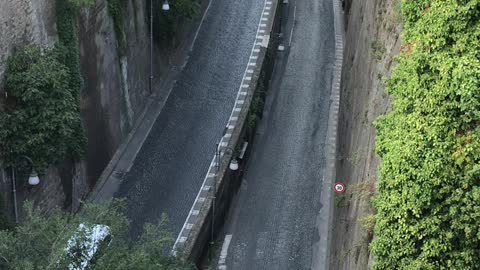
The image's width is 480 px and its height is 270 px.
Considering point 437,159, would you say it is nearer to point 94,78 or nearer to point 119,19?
point 94,78

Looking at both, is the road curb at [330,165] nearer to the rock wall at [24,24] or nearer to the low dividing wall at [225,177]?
the low dividing wall at [225,177]

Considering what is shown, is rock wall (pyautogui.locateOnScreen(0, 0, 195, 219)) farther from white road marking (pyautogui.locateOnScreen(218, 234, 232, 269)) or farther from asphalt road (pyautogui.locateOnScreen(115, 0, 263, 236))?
white road marking (pyautogui.locateOnScreen(218, 234, 232, 269))

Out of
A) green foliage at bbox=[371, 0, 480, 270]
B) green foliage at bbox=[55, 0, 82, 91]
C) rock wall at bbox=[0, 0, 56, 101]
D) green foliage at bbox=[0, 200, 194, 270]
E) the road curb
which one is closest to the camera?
green foliage at bbox=[371, 0, 480, 270]

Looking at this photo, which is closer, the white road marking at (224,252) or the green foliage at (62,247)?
the green foliage at (62,247)

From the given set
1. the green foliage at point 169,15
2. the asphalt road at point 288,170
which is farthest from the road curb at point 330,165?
the green foliage at point 169,15

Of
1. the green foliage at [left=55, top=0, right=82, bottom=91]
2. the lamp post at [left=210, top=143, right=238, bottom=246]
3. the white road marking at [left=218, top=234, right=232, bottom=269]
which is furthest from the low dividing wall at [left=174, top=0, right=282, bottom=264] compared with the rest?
the green foliage at [left=55, top=0, right=82, bottom=91]

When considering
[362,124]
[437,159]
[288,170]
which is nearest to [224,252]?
[288,170]
